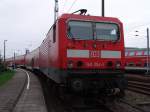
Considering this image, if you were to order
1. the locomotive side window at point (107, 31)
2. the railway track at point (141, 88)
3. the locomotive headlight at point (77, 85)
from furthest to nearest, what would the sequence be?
the railway track at point (141, 88), the locomotive side window at point (107, 31), the locomotive headlight at point (77, 85)

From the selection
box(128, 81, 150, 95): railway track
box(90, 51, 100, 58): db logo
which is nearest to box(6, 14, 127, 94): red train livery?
box(90, 51, 100, 58): db logo

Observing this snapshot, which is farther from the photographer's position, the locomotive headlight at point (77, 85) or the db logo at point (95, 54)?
the db logo at point (95, 54)

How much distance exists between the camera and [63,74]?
435 inches

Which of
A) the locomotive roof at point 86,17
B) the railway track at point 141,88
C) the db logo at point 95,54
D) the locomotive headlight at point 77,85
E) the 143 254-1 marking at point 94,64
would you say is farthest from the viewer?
the railway track at point 141,88

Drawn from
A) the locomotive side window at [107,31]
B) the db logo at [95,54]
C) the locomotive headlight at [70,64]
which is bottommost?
the locomotive headlight at [70,64]

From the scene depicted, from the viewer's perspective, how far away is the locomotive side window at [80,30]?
38.0 feet

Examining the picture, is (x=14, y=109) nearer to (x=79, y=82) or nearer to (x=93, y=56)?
(x=79, y=82)

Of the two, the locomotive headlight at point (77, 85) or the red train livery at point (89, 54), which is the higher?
the red train livery at point (89, 54)

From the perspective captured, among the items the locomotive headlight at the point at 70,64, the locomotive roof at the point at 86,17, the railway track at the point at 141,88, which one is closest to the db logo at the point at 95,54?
the locomotive headlight at the point at 70,64

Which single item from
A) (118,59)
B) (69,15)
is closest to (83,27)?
(69,15)

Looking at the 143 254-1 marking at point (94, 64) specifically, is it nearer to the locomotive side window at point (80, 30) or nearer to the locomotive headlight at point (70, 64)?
the locomotive headlight at point (70, 64)

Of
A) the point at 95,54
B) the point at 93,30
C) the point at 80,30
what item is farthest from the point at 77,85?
the point at 93,30

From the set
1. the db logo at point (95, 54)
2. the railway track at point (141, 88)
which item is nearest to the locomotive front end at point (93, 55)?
the db logo at point (95, 54)

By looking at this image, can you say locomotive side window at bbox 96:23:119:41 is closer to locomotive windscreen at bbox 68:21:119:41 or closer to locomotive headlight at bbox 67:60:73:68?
locomotive windscreen at bbox 68:21:119:41
